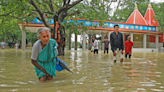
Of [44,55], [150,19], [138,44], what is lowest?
[44,55]

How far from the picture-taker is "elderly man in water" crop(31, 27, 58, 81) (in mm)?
3701

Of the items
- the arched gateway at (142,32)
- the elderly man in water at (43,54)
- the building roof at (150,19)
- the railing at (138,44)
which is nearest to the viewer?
the elderly man in water at (43,54)

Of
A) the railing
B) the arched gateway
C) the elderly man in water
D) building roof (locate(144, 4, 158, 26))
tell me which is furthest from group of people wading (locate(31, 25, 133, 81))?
building roof (locate(144, 4, 158, 26))

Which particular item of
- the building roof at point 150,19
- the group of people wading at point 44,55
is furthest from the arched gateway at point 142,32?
the group of people wading at point 44,55

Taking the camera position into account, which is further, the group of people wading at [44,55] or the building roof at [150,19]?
the building roof at [150,19]

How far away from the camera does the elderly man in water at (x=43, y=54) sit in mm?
3701

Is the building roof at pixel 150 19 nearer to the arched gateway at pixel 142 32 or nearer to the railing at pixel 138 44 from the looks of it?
the arched gateway at pixel 142 32

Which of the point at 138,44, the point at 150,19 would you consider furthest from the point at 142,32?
the point at 150,19

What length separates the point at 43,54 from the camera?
375 cm

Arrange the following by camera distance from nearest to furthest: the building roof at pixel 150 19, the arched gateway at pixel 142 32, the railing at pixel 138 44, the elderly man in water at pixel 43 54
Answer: the elderly man in water at pixel 43 54
the arched gateway at pixel 142 32
the railing at pixel 138 44
the building roof at pixel 150 19

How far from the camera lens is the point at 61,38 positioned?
44.0ft

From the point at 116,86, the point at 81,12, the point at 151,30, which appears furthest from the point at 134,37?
the point at 116,86

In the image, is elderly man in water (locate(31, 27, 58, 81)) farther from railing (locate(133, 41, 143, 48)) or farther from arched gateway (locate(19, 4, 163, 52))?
railing (locate(133, 41, 143, 48))

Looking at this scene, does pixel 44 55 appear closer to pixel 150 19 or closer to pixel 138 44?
pixel 138 44
